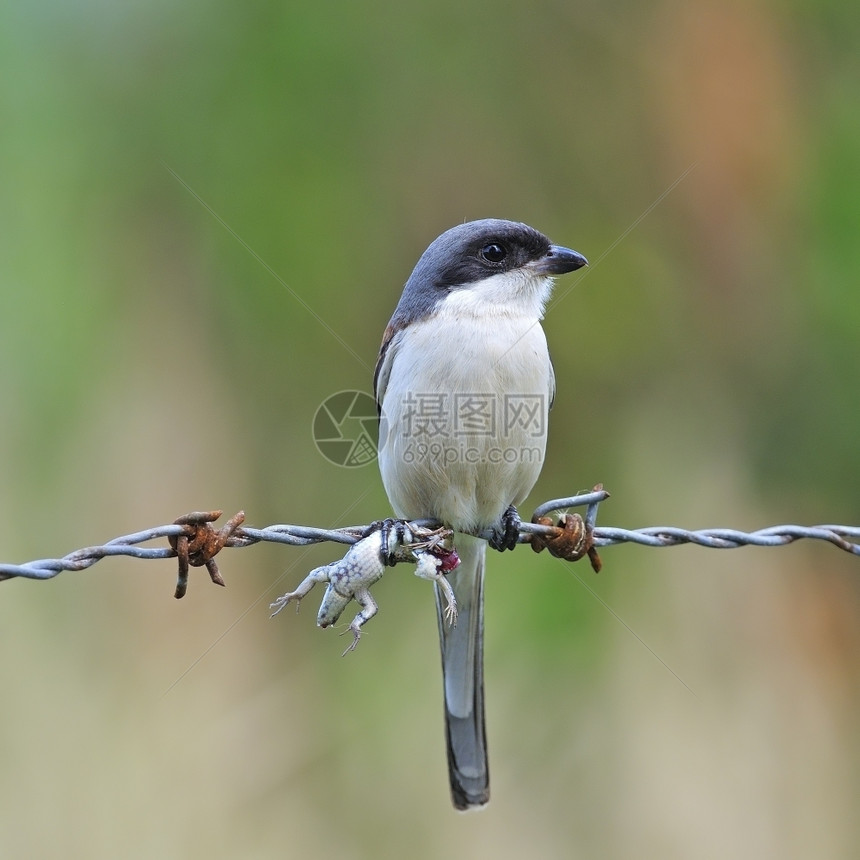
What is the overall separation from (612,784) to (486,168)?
3.90m

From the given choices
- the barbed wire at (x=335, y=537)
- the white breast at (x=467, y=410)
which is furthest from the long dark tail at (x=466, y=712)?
the barbed wire at (x=335, y=537)

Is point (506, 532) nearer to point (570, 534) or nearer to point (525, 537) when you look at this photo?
point (525, 537)

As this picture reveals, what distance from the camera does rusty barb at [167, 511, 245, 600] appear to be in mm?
2436

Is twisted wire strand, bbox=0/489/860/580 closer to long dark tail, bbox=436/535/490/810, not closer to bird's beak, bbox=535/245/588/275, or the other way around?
long dark tail, bbox=436/535/490/810

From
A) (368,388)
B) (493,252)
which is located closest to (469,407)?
(493,252)

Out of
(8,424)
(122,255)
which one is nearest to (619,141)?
(122,255)

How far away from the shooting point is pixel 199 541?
2.46 meters

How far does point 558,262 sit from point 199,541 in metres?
2.09

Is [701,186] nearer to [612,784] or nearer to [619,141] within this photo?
[619,141]

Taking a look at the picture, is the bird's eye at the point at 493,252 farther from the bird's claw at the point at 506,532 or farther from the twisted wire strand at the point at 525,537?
the twisted wire strand at the point at 525,537

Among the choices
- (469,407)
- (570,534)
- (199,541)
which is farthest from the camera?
(469,407)

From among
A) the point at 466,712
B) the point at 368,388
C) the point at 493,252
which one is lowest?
the point at 466,712

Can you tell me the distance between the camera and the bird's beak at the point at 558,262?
12.8 feet

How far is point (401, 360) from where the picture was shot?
3602 mm
